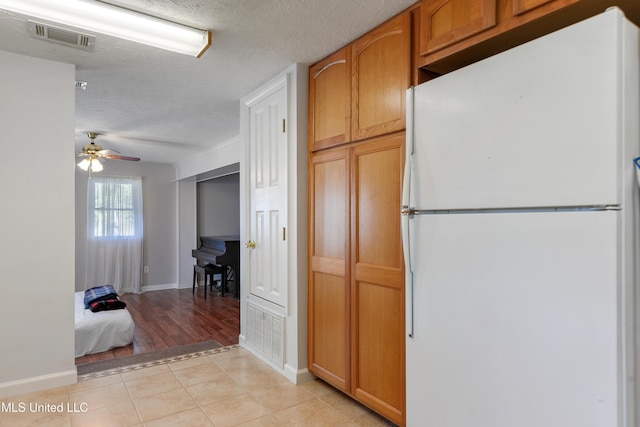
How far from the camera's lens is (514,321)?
4.06ft

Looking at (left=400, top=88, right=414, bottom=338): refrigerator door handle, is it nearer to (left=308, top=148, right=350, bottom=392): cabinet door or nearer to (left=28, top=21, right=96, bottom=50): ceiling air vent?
(left=308, top=148, right=350, bottom=392): cabinet door

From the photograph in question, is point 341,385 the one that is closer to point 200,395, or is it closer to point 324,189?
point 200,395

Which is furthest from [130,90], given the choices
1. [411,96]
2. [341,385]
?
[341,385]

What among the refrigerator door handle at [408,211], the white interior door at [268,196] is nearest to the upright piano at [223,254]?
the white interior door at [268,196]

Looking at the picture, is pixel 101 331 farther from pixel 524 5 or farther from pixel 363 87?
pixel 524 5

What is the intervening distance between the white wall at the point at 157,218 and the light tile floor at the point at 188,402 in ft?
14.3

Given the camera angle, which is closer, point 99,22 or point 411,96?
point 411,96

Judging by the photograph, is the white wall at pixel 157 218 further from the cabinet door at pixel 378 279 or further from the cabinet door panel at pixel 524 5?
the cabinet door panel at pixel 524 5

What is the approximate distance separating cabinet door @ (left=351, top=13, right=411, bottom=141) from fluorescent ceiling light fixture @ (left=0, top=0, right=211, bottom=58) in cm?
94

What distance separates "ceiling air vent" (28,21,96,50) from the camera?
2.13 meters

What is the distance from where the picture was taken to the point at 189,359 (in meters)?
3.16

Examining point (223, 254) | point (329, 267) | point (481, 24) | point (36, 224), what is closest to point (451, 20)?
point (481, 24)

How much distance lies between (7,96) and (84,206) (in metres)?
4.44

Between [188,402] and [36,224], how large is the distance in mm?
1596
